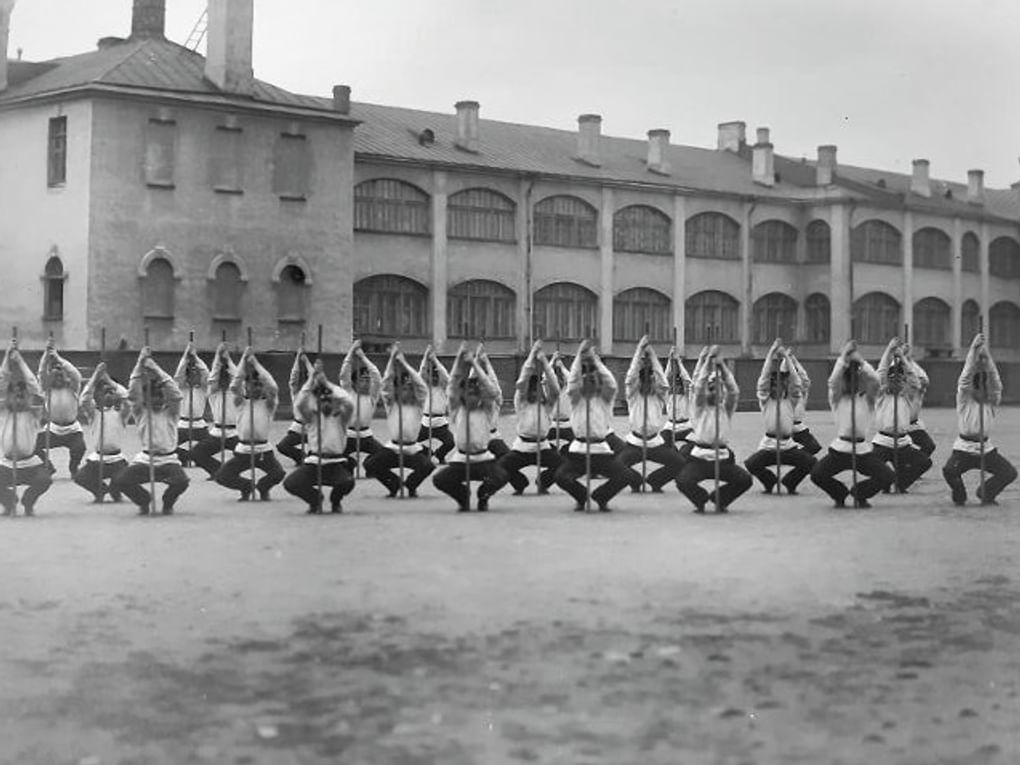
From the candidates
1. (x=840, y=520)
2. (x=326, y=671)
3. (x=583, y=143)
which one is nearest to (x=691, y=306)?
(x=583, y=143)

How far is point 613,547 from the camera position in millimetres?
14305

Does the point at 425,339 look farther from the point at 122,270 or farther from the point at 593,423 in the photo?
the point at 593,423

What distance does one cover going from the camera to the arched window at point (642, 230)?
198 feet

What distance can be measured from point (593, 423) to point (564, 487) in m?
0.85

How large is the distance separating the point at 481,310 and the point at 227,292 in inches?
480

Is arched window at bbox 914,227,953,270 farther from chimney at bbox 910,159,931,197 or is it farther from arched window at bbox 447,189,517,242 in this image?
arched window at bbox 447,189,517,242

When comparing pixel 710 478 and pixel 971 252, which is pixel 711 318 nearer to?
pixel 971 252

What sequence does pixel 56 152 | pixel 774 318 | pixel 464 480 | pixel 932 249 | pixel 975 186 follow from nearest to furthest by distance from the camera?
pixel 464 480, pixel 56 152, pixel 774 318, pixel 932 249, pixel 975 186

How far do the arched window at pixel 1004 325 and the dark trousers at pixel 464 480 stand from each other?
58.2 meters

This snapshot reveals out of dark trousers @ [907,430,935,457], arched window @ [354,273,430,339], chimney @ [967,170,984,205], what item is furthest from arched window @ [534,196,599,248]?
dark trousers @ [907,430,935,457]

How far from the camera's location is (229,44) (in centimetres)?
4600

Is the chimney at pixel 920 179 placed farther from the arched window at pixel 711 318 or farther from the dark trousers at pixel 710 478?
the dark trousers at pixel 710 478

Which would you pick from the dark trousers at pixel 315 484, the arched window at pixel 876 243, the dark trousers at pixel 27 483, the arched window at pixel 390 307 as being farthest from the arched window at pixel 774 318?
the dark trousers at pixel 27 483

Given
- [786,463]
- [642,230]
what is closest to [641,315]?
[642,230]
